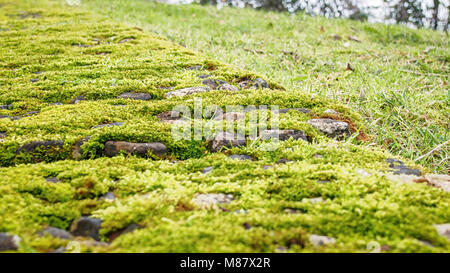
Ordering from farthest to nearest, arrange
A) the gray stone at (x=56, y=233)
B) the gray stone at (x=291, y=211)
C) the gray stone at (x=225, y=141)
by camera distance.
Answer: the gray stone at (x=225, y=141)
the gray stone at (x=291, y=211)
the gray stone at (x=56, y=233)

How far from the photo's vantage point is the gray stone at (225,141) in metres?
2.45

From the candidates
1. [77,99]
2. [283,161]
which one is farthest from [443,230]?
[77,99]

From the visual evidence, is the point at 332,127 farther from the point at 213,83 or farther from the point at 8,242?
the point at 8,242

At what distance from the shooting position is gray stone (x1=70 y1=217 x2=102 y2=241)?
157 cm

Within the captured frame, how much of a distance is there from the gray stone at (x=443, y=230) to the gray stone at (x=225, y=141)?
1.33m

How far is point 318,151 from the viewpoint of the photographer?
2320 mm

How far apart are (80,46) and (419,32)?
9.99 metres

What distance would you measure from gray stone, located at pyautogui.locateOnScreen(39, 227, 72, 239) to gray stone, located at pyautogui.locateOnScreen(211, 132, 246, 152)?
1.18 metres

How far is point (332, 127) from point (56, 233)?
2.15 metres

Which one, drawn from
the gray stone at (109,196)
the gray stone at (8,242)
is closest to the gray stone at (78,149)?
the gray stone at (109,196)

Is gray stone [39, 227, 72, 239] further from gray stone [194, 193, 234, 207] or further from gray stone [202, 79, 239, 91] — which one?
gray stone [202, 79, 239, 91]

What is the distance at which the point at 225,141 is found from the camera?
247 centimetres

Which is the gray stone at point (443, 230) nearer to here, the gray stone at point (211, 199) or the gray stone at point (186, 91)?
the gray stone at point (211, 199)

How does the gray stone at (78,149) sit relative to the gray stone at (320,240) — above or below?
above
